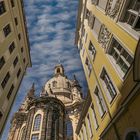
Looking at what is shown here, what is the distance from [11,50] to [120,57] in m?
16.1

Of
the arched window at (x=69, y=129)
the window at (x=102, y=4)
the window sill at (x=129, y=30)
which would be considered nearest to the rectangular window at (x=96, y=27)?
the window at (x=102, y=4)

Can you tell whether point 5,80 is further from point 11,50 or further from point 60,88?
point 60,88

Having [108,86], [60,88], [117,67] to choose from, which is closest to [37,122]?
[60,88]

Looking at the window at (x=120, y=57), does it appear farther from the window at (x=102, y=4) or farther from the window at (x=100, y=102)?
the window at (x=102, y=4)

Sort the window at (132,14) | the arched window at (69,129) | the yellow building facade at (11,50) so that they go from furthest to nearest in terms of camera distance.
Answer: the arched window at (69,129) < the yellow building facade at (11,50) < the window at (132,14)

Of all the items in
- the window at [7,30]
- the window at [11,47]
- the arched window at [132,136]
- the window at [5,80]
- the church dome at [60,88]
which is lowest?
the church dome at [60,88]

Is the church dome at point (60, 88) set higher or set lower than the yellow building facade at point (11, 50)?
lower

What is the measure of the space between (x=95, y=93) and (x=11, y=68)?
12.1m

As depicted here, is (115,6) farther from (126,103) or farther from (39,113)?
(39,113)

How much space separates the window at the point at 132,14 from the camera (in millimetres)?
11445

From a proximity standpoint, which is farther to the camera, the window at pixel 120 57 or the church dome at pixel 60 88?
the church dome at pixel 60 88

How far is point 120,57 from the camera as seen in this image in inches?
533

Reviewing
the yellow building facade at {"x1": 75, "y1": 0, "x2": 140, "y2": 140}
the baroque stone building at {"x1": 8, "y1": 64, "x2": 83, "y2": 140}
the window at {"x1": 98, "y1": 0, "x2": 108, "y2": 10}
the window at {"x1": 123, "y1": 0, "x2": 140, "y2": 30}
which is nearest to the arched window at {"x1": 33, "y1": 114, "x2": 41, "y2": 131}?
the baroque stone building at {"x1": 8, "y1": 64, "x2": 83, "y2": 140}

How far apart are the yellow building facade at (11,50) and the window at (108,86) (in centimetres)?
1175
